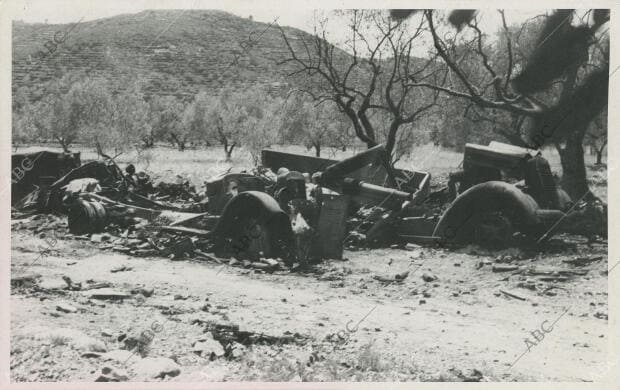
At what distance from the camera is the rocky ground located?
16.3ft

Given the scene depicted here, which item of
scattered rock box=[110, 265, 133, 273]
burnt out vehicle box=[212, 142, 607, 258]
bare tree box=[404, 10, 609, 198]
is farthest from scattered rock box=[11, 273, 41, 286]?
bare tree box=[404, 10, 609, 198]

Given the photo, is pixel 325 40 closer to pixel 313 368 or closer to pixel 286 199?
pixel 286 199

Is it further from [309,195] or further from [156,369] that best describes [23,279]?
[309,195]

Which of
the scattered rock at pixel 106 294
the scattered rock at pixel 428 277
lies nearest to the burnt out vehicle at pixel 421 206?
the scattered rock at pixel 428 277

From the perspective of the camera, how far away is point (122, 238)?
7.88 m

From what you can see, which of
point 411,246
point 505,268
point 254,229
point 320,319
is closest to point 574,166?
point 505,268

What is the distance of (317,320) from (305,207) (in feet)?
7.43

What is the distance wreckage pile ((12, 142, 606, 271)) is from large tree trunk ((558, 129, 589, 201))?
182 mm

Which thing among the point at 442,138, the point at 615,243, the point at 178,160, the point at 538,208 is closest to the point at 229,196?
→ the point at 178,160

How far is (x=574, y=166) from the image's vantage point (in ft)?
22.5

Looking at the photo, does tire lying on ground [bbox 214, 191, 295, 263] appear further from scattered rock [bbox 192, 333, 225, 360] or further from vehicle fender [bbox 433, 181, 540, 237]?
vehicle fender [bbox 433, 181, 540, 237]

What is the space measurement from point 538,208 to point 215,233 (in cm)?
425

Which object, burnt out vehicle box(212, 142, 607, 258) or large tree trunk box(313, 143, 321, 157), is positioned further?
large tree trunk box(313, 143, 321, 157)

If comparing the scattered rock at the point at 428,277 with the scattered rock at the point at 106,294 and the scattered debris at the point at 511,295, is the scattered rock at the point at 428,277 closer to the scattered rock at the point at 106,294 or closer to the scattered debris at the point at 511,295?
the scattered debris at the point at 511,295
